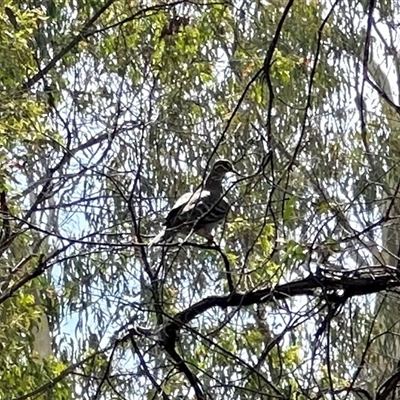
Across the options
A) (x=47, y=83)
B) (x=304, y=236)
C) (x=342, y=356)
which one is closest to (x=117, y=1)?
(x=47, y=83)

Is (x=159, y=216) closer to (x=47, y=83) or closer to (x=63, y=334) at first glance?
(x=47, y=83)

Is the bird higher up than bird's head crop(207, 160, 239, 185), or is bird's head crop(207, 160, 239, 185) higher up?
bird's head crop(207, 160, 239, 185)

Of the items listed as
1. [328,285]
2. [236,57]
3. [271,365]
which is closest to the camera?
[328,285]

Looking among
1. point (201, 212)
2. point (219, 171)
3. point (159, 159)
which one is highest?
point (159, 159)

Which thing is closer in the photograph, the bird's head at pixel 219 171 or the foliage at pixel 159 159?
the bird's head at pixel 219 171

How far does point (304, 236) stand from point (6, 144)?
1.61m

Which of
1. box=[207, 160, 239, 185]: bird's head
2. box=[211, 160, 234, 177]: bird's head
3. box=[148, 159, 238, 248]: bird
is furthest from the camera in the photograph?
Answer: box=[211, 160, 234, 177]: bird's head

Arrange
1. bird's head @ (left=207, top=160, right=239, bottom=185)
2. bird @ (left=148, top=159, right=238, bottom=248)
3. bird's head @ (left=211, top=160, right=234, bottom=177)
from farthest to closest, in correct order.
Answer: bird's head @ (left=211, top=160, right=234, bottom=177), bird's head @ (left=207, top=160, right=239, bottom=185), bird @ (left=148, top=159, right=238, bottom=248)

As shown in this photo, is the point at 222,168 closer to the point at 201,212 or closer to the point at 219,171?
the point at 219,171

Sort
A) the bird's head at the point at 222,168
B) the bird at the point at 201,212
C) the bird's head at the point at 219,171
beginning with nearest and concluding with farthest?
the bird at the point at 201,212 → the bird's head at the point at 219,171 → the bird's head at the point at 222,168

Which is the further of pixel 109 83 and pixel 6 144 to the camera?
pixel 109 83

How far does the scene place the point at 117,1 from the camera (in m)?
4.23

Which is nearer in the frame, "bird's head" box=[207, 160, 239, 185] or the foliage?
"bird's head" box=[207, 160, 239, 185]

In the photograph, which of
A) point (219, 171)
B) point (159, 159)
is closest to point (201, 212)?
point (219, 171)
